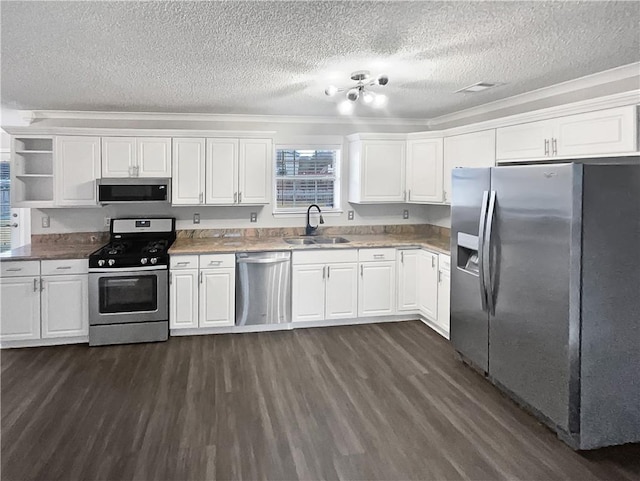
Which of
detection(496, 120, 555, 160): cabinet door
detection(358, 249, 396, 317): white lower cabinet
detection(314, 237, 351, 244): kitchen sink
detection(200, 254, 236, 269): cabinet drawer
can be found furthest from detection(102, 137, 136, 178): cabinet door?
detection(496, 120, 555, 160): cabinet door

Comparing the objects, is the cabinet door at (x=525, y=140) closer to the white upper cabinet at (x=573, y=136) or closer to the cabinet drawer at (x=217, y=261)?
the white upper cabinet at (x=573, y=136)

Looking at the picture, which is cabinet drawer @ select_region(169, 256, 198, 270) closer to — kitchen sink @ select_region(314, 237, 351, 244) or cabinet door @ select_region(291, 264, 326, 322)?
cabinet door @ select_region(291, 264, 326, 322)

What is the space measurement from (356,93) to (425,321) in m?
2.74

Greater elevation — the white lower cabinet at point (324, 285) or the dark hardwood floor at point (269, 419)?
the white lower cabinet at point (324, 285)

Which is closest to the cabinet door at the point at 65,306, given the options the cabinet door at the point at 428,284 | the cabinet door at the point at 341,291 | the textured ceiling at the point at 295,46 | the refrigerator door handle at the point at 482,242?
the textured ceiling at the point at 295,46

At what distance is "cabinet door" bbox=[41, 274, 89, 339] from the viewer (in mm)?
4336

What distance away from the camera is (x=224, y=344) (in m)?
4.50

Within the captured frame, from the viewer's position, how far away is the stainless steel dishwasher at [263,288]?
15.5 feet

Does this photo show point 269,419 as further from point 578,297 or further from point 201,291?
point 578,297

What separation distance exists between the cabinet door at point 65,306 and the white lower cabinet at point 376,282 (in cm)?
270

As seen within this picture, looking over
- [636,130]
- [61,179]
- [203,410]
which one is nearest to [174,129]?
[61,179]

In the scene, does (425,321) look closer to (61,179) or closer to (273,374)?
(273,374)

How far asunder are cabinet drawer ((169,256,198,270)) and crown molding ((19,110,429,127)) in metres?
1.64

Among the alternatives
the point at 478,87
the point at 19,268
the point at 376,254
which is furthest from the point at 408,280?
the point at 19,268
